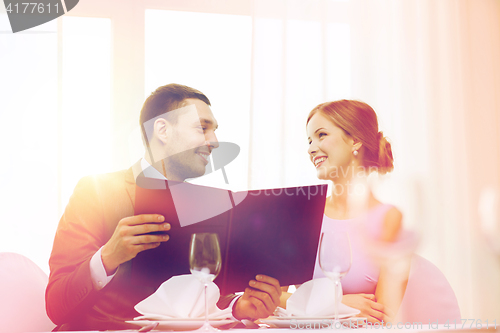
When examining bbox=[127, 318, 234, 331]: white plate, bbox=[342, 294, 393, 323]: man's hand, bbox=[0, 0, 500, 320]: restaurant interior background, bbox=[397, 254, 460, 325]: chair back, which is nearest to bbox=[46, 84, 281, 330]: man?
bbox=[0, 0, 500, 320]: restaurant interior background

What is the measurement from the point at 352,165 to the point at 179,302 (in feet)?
3.65

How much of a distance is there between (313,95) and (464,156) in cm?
86

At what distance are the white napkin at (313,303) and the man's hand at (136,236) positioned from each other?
37 centimetres

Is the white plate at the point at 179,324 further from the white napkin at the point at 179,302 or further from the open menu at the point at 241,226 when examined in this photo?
the open menu at the point at 241,226

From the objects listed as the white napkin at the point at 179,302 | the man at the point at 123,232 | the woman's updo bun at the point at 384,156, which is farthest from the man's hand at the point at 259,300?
the woman's updo bun at the point at 384,156

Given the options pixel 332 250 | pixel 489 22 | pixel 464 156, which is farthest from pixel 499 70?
pixel 332 250

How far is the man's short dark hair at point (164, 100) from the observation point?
175cm

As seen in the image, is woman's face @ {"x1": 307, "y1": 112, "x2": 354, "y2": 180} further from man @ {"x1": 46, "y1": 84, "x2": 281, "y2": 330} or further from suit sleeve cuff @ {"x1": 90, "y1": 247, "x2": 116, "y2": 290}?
suit sleeve cuff @ {"x1": 90, "y1": 247, "x2": 116, "y2": 290}

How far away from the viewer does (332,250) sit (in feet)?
2.86

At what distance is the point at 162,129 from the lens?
1.76 metres

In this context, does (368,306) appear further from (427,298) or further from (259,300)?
(259,300)

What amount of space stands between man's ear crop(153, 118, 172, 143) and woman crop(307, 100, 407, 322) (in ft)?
2.09

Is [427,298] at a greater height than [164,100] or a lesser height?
lesser

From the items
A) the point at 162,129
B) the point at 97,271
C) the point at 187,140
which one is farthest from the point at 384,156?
the point at 97,271
